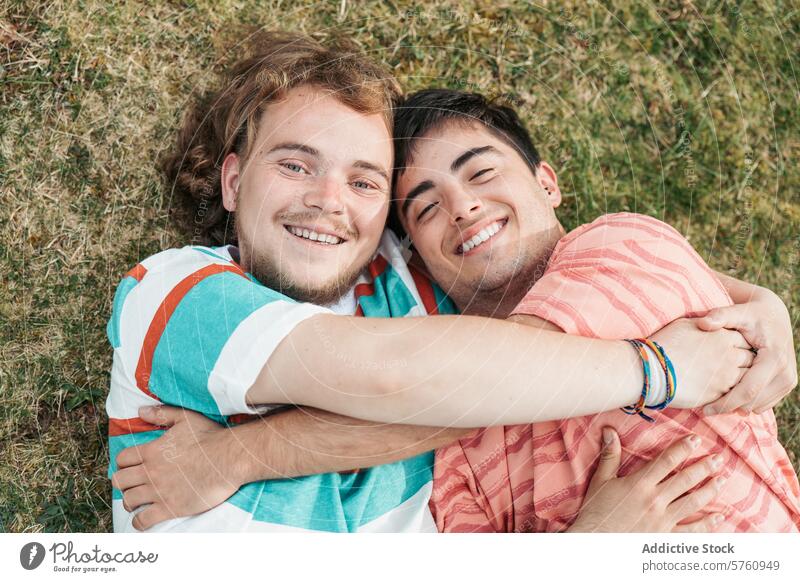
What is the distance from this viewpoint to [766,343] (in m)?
1.33

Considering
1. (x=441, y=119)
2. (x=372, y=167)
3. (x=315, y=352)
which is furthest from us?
(x=441, y=119)

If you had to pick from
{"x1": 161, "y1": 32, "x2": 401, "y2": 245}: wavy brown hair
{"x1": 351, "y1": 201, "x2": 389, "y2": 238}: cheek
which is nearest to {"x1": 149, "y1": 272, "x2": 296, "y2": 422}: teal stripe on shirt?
{"x1": 351, "y1": 201, "x2": 389, "y2": 238}: cheek

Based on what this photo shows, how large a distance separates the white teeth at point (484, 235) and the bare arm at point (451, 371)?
331 millimetres

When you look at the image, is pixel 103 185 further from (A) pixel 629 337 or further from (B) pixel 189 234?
(A) pixel 629 337

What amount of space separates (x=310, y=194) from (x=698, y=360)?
0.81m

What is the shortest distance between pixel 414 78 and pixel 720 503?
4.29ft

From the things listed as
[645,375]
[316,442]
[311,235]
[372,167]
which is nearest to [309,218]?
[311,235]

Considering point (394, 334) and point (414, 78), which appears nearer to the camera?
point (394, 334)

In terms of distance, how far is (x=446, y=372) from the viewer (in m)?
1.14

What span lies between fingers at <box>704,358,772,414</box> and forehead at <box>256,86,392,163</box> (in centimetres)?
82

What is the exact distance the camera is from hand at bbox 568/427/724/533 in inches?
50.5

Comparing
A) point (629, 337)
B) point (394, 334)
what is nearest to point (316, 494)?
point (394, 334)

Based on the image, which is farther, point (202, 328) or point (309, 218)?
point (309, 218)

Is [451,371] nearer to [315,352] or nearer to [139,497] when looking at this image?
[315,352]
